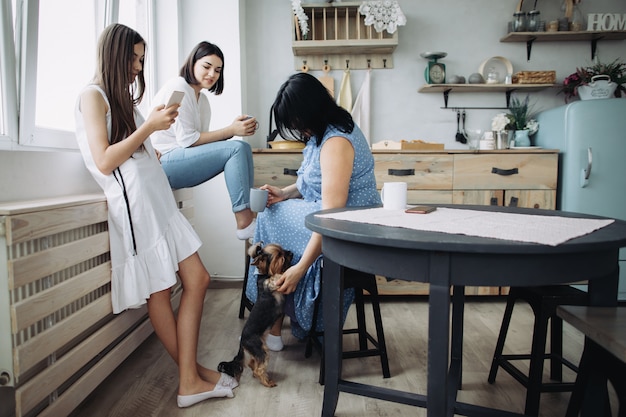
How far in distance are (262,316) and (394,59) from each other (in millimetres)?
2425

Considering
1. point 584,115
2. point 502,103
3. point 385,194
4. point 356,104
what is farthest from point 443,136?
point 385,194

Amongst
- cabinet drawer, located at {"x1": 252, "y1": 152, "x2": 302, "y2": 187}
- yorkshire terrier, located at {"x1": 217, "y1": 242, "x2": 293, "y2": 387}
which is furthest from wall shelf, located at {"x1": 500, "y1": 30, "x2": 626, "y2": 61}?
yorkshire terrier, located at {"x1": 217, "y1": 242, "x2": 293, "y2": 387}

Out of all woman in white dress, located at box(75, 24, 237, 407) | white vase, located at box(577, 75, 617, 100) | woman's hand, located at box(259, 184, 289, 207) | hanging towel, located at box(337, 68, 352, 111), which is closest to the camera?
woman in white dress, located at box(75, 24, 237, 407)

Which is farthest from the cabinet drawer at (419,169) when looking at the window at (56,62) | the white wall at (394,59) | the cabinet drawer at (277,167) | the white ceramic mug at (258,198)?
the window at (56,62)

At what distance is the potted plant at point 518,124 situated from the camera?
304 cm

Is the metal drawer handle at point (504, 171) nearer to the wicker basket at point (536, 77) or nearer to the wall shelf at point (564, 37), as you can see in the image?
the wicker basket at point (536, 77)

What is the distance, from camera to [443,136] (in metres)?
3.36

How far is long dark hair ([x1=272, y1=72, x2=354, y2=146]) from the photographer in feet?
5.42

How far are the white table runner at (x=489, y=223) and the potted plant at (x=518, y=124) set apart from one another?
197 cm

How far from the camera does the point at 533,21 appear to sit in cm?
310

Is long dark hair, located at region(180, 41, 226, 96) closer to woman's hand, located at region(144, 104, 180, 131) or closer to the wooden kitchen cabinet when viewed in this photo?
woman's hand, located at region(144, 104, 180, 131)

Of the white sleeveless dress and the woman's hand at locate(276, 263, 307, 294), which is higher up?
the white sleeveless dress

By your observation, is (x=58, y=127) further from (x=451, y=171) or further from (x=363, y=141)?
(x=451, y=171)

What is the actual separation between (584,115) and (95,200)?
2782 mm
